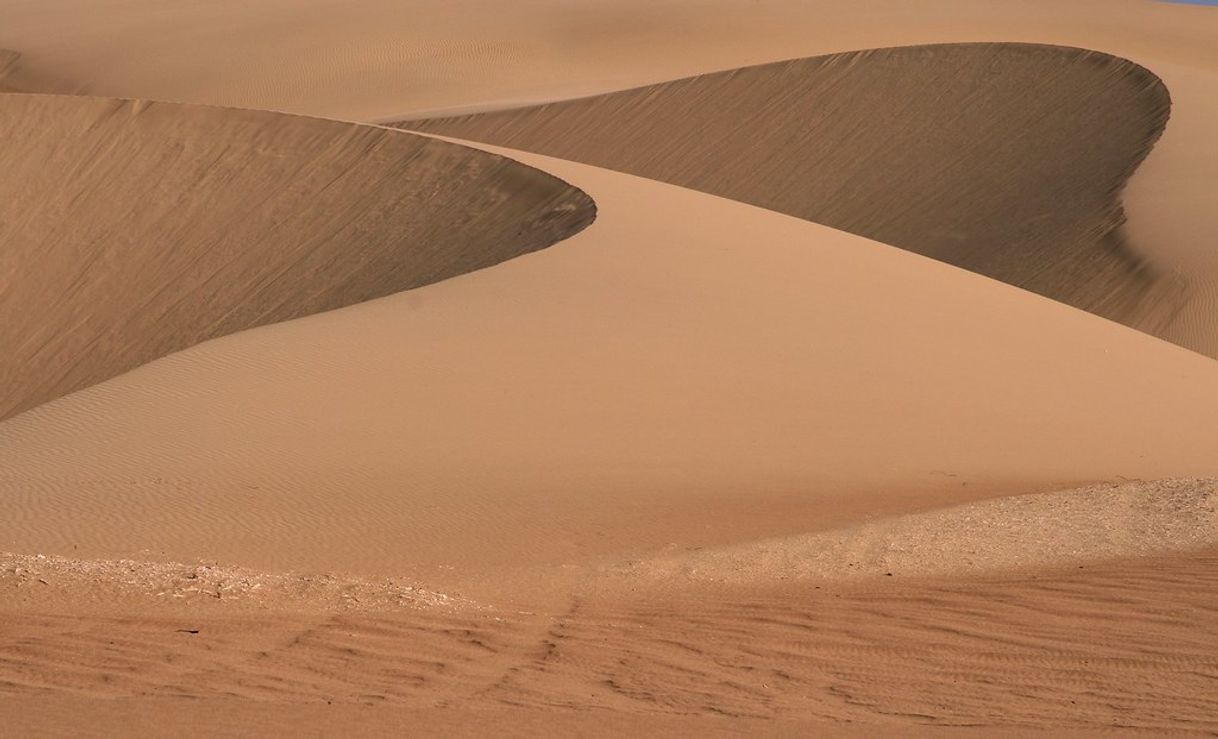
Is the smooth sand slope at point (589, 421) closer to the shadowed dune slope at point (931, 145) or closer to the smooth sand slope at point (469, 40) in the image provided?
the shadowed dune slope at point (931, 145)

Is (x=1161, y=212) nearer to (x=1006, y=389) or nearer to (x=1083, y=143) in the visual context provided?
(x=1083, y=143)

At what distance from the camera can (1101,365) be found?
13.7 metres

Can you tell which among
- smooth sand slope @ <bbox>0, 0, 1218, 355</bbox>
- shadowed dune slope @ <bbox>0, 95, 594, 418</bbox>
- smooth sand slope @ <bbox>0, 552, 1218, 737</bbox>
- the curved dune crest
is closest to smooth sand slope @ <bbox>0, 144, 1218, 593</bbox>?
the curved dune crest

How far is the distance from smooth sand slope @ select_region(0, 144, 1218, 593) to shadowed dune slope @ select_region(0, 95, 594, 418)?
3175 mm

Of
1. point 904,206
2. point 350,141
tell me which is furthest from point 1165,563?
point 904,206

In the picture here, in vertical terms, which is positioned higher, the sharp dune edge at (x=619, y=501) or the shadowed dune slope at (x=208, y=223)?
the shadowed dune slope at (x=208, y=223)

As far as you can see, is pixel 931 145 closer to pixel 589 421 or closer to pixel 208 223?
pixel 208 223

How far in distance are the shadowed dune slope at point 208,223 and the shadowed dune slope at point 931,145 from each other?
922 cm

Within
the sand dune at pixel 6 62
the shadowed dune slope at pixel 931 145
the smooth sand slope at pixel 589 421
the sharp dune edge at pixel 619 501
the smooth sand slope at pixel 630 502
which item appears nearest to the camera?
the sharp dune edge at pixel 619 501

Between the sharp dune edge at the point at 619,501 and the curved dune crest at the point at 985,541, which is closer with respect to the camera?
the sharp dune edge at the point at 619,501

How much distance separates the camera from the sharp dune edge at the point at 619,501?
219 inches

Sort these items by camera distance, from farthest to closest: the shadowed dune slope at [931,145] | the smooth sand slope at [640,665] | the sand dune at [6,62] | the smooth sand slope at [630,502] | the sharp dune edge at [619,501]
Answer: the sand dune at [6,62], the shadowed dune slope at [931,145], the smooth sand slope at [630,502], the sharp dune edge at [619,501], the smooth sand slope at [640,665]

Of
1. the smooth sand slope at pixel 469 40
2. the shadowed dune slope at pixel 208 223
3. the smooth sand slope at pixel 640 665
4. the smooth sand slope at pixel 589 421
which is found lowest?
the smooth sand slope at pixel 640 665

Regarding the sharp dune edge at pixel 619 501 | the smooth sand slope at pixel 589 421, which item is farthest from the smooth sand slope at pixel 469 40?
the smooth sand slope at pixel 589 421
